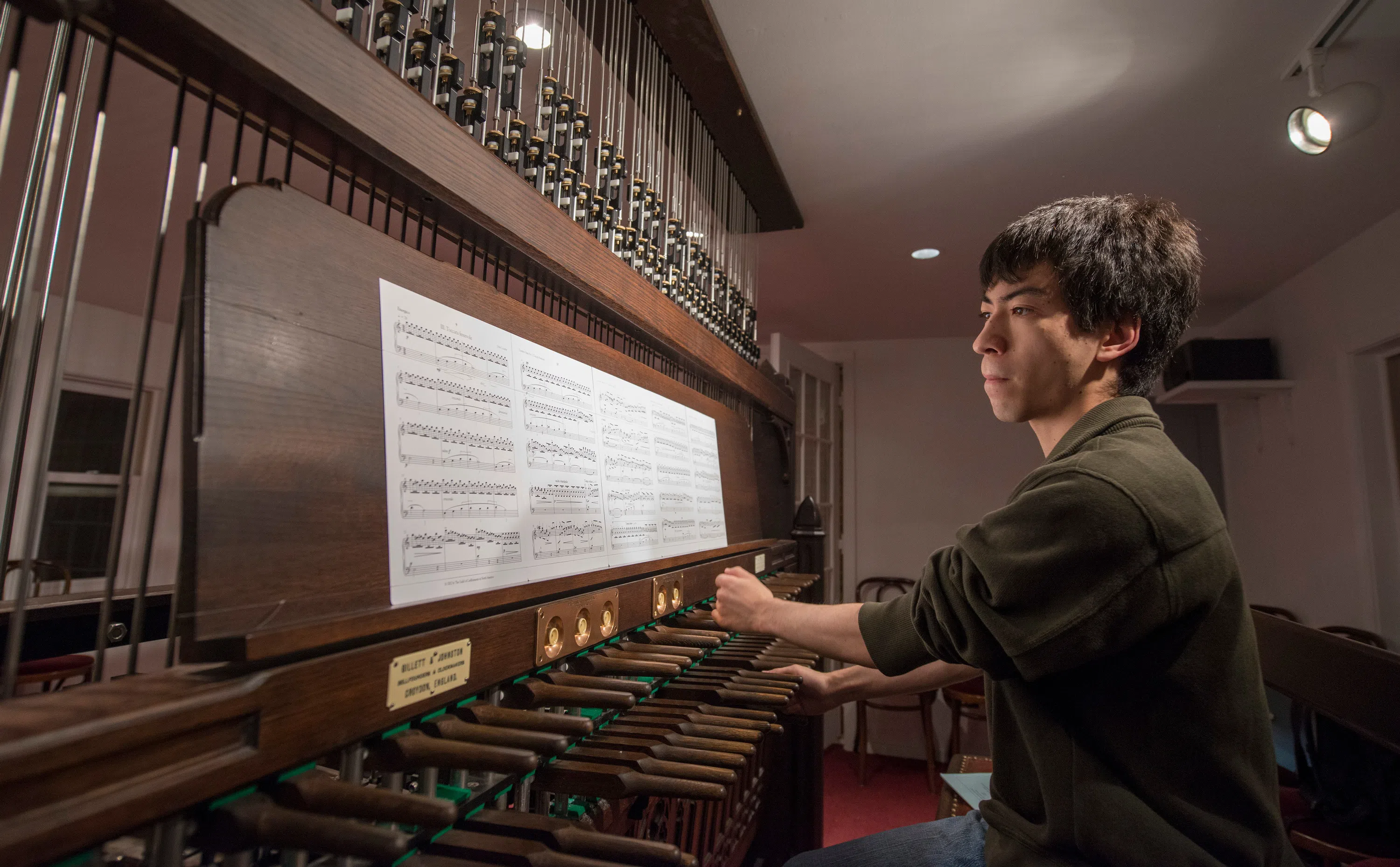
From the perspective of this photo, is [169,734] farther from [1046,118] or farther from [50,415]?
[1046,118]

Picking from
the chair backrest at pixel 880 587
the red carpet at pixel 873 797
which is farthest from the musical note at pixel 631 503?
the chair backrest at pixel 880 587

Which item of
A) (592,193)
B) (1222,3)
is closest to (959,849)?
(592,193)

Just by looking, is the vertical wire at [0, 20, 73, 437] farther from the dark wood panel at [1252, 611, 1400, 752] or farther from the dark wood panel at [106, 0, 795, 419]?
the dark wood panel at [1252, 611, 1400, 752]

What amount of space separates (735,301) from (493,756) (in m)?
1.95

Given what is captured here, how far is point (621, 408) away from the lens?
1382mm

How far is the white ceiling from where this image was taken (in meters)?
1.84

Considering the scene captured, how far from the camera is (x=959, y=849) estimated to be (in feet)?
3.81

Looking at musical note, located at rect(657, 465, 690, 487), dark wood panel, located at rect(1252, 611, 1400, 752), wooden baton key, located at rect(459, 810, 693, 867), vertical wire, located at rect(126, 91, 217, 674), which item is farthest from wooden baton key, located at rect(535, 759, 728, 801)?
dark wood panel, located at rect(1252, 611, 1400, 752)

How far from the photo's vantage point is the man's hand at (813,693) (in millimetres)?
1454

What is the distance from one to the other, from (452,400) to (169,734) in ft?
1.55

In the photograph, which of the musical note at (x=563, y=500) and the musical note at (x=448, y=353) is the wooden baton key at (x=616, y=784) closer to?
the musical note at (x=563, y=500)

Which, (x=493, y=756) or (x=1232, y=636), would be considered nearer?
(x=493, y=756)

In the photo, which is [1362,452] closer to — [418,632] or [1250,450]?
[1250,450]

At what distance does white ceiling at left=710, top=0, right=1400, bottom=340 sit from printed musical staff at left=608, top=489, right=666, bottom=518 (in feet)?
4.35
